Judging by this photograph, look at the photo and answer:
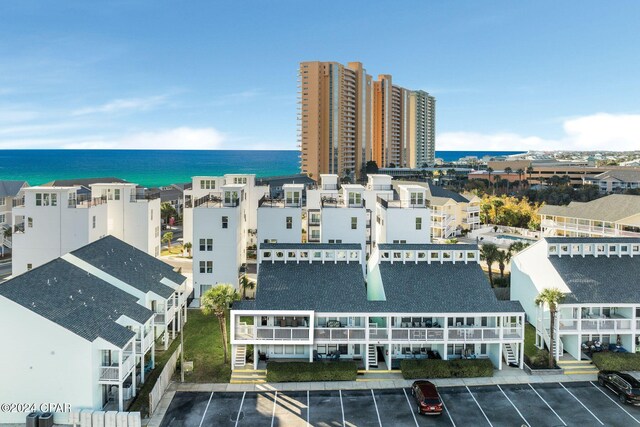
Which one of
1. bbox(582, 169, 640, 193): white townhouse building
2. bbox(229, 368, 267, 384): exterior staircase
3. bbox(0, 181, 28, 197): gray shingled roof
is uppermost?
bbox(582, 169, 640, 193): white townhouse building

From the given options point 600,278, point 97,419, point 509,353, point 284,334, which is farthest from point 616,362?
point 97,419

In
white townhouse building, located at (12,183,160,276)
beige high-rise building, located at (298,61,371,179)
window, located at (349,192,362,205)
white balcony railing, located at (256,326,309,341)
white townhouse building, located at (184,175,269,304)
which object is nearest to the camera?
white balcony railing, located at (256,326,309,341)

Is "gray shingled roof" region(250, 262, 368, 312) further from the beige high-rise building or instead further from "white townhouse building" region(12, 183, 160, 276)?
the beige high-rise building

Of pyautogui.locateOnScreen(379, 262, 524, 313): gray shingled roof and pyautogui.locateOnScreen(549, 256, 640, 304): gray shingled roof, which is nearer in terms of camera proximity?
pyautogui.locateOnScreen(379, 262, 524, 313): gray shingled roof

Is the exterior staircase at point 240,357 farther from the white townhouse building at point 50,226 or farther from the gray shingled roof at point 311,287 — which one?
the white townhouse building at point 50,226

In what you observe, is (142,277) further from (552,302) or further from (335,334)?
(552,302)

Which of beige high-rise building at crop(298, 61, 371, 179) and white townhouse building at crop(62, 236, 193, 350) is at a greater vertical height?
beige high-rise building at crop(298, 61, 371, 179)

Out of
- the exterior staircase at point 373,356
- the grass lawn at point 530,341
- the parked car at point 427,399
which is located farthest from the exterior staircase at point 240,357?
the grass lawn at point 530,341

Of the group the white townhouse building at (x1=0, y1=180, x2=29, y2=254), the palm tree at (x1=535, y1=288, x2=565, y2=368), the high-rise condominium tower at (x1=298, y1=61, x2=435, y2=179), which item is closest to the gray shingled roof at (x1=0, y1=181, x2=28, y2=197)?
the white townhouse building at (x1=0, y1=180, x2=29, y2=254)
